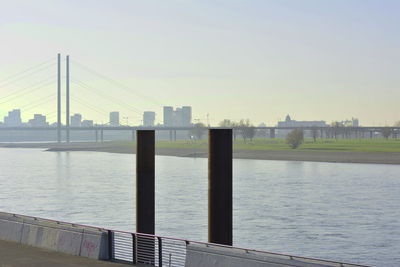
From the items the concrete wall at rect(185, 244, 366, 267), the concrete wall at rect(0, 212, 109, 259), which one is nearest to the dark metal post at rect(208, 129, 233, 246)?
the concrete wall at rect(185, 244, 366, 267)

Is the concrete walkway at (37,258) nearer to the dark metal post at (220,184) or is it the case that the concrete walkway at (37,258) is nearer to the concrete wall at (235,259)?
the concrete wall at (235,259)

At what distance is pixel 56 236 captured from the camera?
1438 centimetres

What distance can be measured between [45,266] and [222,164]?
12.2 feet

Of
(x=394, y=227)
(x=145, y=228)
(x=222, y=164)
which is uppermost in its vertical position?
(x=222, y=164)

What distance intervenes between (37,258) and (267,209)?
25283 millimetres

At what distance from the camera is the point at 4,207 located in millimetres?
38562

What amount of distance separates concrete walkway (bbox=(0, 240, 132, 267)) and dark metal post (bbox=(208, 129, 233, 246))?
192cm

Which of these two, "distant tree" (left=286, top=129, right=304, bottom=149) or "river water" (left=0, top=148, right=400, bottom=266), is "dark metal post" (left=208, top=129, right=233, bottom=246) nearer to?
"river water" (left=0, top=148, right=400, bottom=266)

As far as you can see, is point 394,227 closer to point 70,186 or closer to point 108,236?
point 108,236

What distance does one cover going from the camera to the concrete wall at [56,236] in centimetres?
1338

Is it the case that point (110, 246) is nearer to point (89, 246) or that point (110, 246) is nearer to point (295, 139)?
point (89, 246)

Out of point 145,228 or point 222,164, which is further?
point 145,228

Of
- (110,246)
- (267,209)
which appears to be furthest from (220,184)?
(267,209)

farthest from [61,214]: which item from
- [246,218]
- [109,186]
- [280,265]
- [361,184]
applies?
[361,184]
